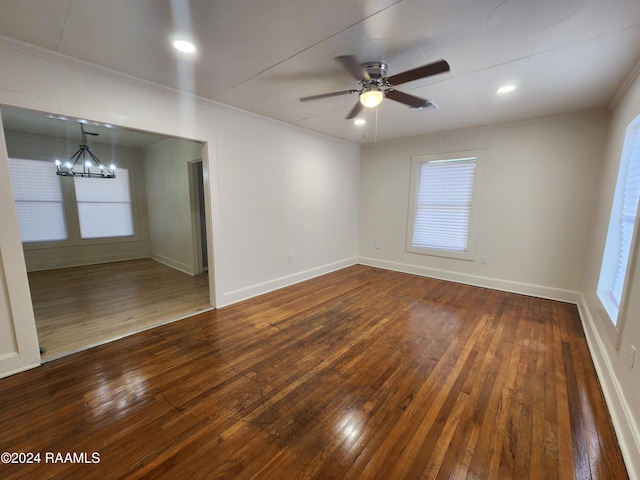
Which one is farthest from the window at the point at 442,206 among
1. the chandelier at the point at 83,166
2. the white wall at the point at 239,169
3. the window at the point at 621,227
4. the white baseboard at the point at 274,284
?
the chandelier at the point at 83,166

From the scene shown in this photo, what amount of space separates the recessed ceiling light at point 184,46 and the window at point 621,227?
3543 millimetres

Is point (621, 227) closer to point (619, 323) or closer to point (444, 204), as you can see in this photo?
point (619, 323)

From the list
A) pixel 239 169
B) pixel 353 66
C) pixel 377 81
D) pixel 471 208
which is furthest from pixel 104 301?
pixel 471 208

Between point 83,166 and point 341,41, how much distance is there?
5806 millimetres

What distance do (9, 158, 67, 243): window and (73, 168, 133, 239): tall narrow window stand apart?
33 cm

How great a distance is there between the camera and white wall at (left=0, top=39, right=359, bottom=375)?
6.70 ft

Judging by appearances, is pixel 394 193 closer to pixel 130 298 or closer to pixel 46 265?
pixel 130 298

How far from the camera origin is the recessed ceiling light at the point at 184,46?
1888mm

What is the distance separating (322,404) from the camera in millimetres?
1767

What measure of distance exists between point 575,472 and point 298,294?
9.97ft

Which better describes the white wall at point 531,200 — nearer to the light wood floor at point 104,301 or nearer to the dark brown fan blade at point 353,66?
the dark brown fan blade at point 353,66

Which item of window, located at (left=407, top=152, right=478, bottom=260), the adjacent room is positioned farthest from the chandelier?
window, located at (left=407, top=152, right=478, bottom=260)

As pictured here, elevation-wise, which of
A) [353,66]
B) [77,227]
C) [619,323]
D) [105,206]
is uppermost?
[353,66]

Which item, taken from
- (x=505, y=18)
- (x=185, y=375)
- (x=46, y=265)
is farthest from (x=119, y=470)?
(x=46, y=265)
